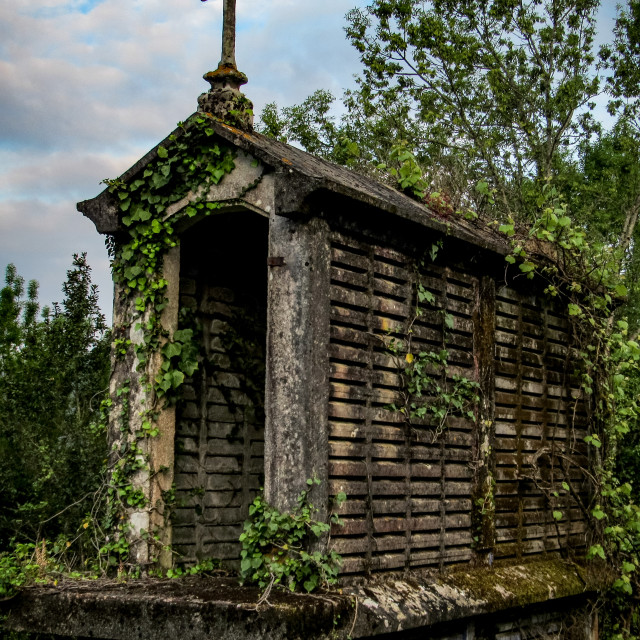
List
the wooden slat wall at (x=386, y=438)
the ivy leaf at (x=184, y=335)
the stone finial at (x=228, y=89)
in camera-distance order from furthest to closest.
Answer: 1. the ivy leaf at (x=184, y=335)
2. the stone finial at (x=228, y=89)
3. the wooden slat wall at (x=386, y=438)

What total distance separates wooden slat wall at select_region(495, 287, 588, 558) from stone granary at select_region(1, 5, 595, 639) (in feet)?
0.08

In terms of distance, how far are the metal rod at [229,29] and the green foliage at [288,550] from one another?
13.1 feet

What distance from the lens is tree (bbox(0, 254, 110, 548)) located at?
35.5 ft

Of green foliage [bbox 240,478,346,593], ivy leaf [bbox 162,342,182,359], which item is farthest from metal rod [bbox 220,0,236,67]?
green foliage [bbox 240,478,346,593]

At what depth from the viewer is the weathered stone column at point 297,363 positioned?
5828mm

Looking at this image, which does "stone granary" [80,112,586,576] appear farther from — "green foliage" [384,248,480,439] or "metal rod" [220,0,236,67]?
"metal rod" [220,0,236,67]

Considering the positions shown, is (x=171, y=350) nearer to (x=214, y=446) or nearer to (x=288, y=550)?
(x=214, y=446)

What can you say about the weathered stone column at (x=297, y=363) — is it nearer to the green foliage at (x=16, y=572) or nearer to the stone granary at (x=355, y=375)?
the stone granary at (x=355, y=375)

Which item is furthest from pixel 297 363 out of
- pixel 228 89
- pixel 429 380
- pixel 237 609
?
pixel 228 89

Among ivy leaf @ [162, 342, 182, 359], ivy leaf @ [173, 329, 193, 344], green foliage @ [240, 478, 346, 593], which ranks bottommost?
green foliage @ [240, 478, 346, 593]

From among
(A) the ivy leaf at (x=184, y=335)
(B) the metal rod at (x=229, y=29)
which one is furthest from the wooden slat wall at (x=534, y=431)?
(B) the metal rod at (x=229, y=29)

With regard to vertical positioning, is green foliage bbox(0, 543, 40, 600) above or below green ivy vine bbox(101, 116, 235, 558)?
below

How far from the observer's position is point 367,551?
6.15 m

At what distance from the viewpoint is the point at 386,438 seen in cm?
644
